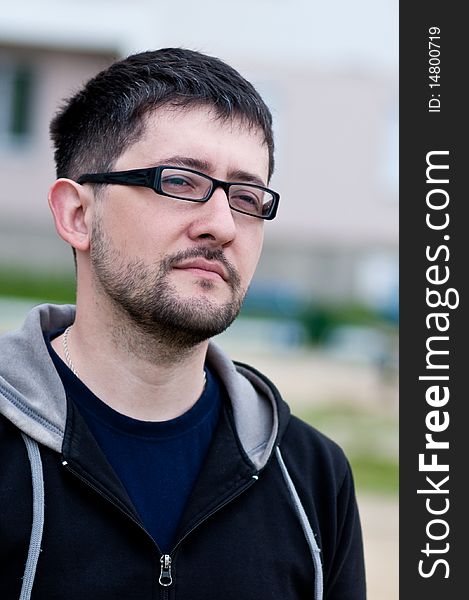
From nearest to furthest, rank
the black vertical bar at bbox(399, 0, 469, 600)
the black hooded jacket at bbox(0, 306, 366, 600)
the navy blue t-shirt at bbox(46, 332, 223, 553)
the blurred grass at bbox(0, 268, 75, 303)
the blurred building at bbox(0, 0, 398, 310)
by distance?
1. the black hooded jacket at bbox(0, 306, 366, 600)
2. the navy blue t-shirt at bbox(46, 332, 223, 553)
3. the black vertical bar at bbox(399, 0, 469, 600)
4. the blurred grass at bbox(0, 268, 75, 303)
5. the blurred building at bbox(0, 0, 398, 310)

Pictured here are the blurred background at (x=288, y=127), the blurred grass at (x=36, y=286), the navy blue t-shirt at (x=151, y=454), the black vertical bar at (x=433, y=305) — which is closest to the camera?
the navy blue t-shirt at (x=151, y=454)

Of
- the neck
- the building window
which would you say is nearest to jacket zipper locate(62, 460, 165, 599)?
the neck

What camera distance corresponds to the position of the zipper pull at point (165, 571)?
2.01m

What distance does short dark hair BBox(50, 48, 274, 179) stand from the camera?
2.28 metres

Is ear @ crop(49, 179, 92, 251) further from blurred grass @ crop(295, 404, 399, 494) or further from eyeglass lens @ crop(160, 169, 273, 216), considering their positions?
blurred grass @ crop(295, 404, 399, 494)

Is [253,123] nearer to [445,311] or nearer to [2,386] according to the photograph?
[2,386]

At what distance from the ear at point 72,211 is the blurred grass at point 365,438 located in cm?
605

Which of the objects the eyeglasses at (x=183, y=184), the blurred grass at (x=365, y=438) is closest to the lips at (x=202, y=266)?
the eyeglasses at (x=183, y=184)

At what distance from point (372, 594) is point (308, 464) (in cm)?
336

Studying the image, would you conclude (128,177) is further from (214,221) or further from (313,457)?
(313,457)

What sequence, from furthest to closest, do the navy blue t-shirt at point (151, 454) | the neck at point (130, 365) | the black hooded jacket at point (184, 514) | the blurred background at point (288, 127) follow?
the blurred background at point (288, 127), the neck at point (130, 365), the navy blue t-shirt at point (151, 454), the black hooded jacket at point (184, 514)

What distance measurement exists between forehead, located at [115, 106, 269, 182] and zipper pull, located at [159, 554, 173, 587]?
84 cm

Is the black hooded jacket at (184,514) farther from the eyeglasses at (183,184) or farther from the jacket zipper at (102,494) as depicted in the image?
the eyeglasses at (183,184)

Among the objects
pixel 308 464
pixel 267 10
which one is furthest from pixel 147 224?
pixel 267 10
